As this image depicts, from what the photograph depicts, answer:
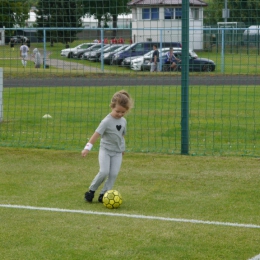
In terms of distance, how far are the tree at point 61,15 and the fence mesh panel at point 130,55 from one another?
0.07ft

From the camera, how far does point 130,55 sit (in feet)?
47.2

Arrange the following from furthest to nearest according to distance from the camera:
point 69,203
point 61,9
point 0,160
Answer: point 61,9
point 0,160
point 69,203

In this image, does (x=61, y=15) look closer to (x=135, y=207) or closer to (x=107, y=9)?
(x=107, y=9)

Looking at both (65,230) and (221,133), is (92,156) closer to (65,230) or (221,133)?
(221,133)

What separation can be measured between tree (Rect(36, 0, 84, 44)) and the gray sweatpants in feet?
16.7

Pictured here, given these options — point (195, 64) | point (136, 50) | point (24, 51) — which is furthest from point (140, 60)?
point (24, 51)

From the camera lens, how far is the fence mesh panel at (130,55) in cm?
1243

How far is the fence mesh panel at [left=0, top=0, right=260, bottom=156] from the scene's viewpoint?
489 inches

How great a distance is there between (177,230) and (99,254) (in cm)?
108

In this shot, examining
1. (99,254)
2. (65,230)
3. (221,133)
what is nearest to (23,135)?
(221,133)

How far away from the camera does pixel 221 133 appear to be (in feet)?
44.9

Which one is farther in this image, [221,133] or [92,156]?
[221,133]

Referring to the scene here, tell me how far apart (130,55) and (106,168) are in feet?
22.1

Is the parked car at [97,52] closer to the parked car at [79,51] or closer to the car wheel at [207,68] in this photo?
the parked car at [79,51]
